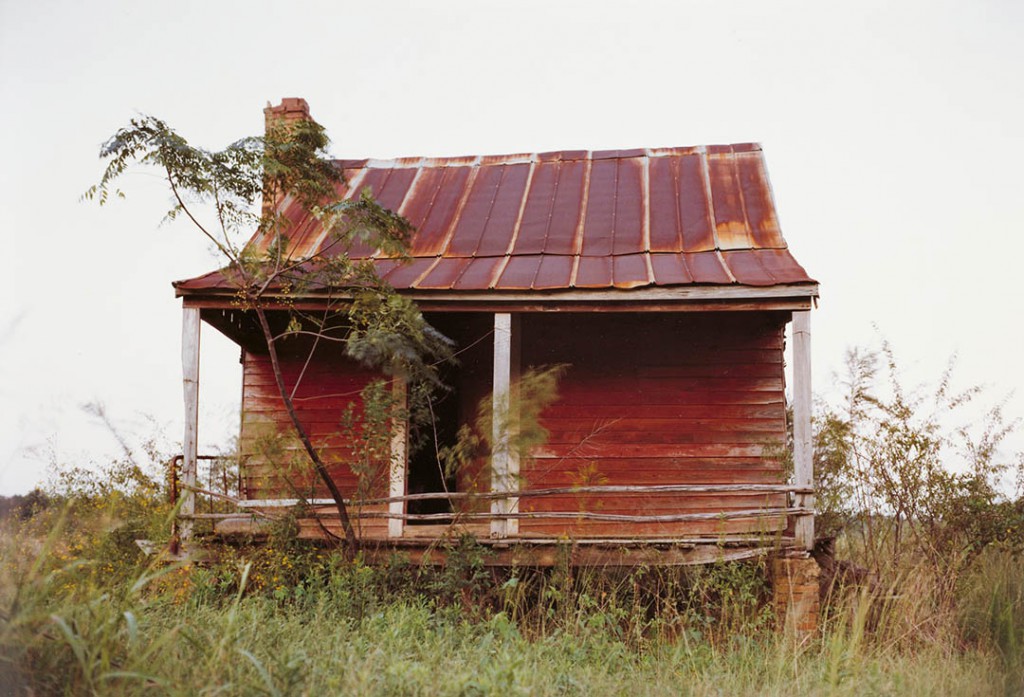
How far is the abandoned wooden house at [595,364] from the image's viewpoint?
946 centimetres

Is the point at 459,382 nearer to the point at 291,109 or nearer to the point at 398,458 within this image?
the point at 398,458

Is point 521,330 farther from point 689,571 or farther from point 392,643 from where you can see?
point 392,643

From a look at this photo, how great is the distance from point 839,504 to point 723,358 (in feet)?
8.70

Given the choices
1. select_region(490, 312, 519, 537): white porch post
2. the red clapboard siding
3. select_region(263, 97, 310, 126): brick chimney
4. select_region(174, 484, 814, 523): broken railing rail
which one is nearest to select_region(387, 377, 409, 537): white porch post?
select_region(174, 484, 814, 523): broken railing rail

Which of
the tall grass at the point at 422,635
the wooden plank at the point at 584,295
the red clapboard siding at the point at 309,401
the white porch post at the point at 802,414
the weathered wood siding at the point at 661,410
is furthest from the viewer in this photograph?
the red clapboard siding at the point at 309,401

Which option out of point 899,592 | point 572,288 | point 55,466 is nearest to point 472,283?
point 572,288

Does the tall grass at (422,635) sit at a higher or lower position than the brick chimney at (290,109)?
lower

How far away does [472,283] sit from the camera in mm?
10086

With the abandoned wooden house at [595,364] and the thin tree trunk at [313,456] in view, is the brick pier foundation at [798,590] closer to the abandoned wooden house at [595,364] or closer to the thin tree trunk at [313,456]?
the abandoned wooden house at [595,364]

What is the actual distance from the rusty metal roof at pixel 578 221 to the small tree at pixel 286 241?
0.67 metres

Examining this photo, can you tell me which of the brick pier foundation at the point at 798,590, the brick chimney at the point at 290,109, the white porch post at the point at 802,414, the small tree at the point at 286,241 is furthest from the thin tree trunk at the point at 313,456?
the brick chimney at the point at 290,109

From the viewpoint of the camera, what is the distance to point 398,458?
9711 millimetres

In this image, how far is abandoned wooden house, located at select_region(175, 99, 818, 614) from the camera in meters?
9.46

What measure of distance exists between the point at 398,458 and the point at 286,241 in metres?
2.62
